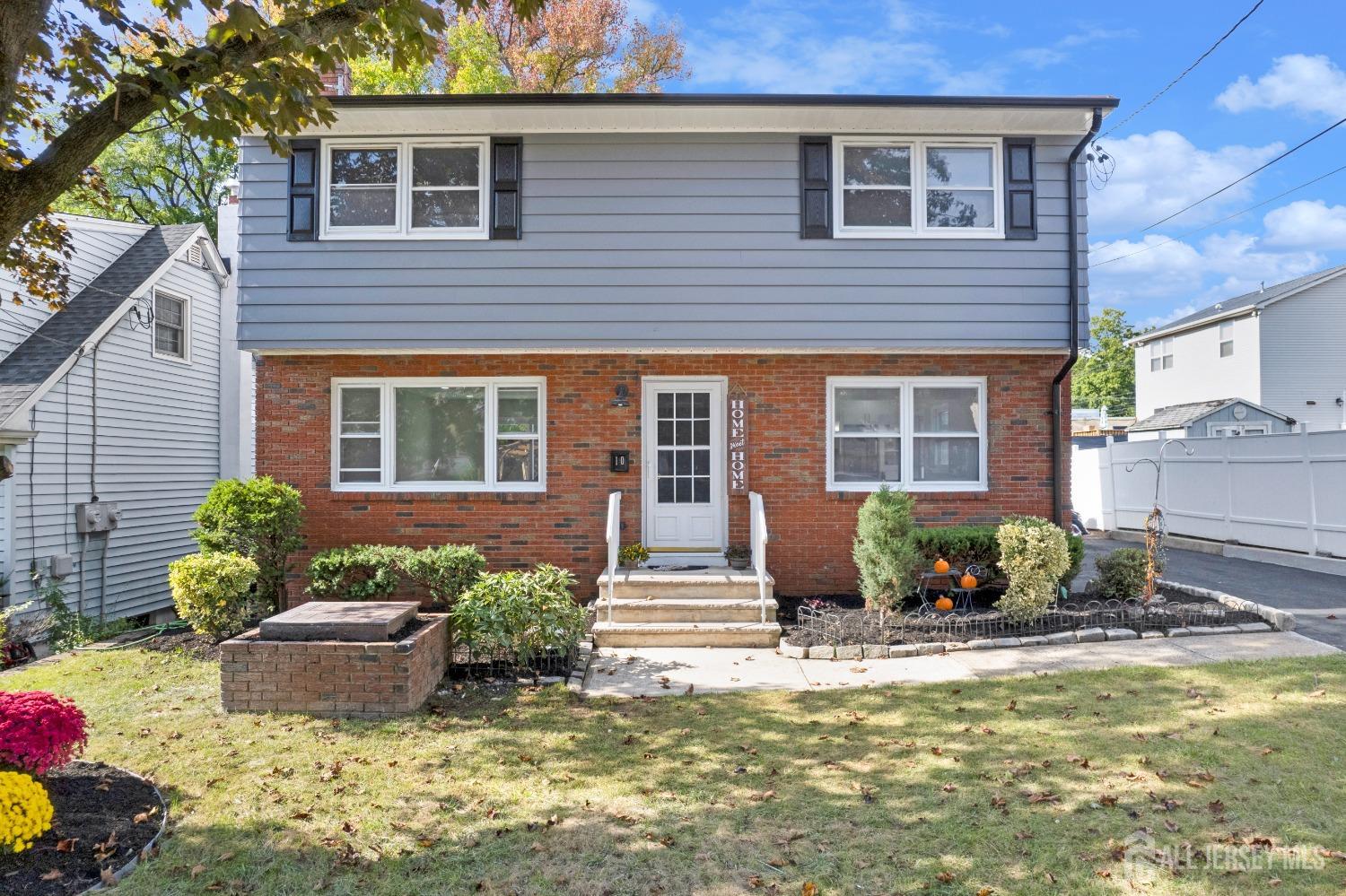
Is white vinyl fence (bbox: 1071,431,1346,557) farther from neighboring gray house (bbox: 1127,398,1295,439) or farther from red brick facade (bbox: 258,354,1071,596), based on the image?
neighboring gray house (bbox: 1127,398,1295,439)

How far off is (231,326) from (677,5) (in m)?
12.0

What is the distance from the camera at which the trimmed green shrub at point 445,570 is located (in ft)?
25.8

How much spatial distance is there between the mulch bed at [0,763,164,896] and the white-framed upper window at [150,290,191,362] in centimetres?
985

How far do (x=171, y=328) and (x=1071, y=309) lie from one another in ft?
43.8

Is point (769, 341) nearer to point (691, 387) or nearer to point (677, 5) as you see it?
point (691, 387)

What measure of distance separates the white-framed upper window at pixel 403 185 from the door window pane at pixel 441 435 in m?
1.95

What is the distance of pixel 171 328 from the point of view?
13.1 meters

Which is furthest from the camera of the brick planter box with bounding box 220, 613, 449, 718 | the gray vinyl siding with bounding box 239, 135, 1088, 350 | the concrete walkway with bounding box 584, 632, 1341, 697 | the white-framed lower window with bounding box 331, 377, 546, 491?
the white-framed lower window with bounding box 331, 377, 546, 491

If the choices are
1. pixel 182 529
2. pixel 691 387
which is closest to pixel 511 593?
pixel 691 387

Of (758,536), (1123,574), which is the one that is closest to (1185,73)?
(1123,574)

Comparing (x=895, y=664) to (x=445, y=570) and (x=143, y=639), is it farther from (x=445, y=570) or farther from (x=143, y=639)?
(x=143, y=639)

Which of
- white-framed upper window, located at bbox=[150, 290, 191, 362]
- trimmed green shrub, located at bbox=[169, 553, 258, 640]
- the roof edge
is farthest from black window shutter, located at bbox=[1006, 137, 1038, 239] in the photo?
white-framed upper window, located at bbox=[150, 290, 191, 362]

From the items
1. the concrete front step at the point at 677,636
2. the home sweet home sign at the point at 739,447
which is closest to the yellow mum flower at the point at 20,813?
the concrete front step at the point at 677,636

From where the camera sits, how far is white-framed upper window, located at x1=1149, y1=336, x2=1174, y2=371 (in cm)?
2733
